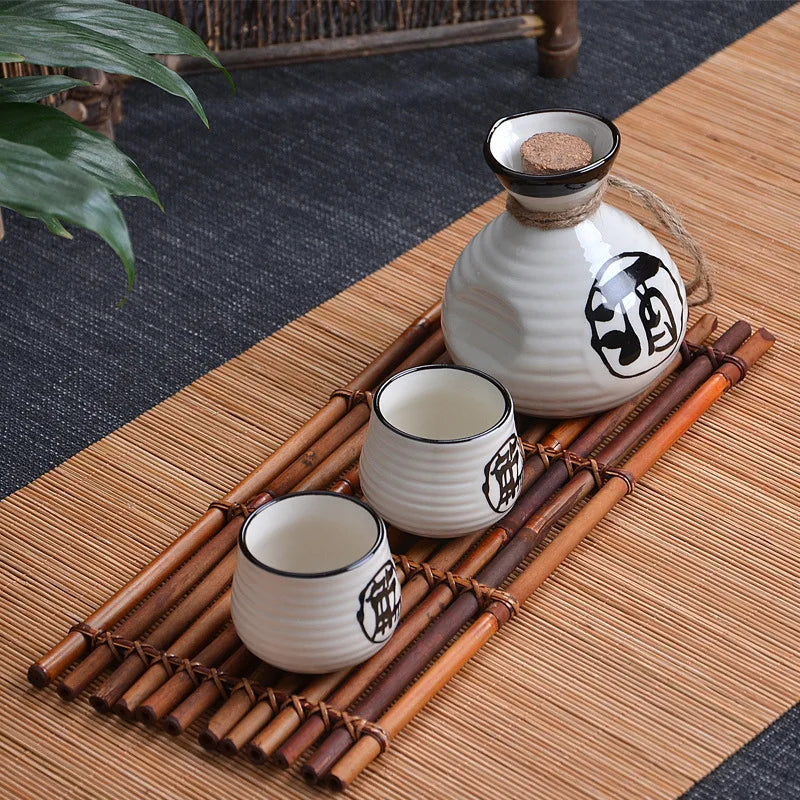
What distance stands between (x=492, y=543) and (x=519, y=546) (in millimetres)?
20

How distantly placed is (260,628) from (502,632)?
0.62ft

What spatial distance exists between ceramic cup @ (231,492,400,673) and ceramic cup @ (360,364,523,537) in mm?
62

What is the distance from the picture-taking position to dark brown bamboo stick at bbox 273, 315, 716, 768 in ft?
2.77

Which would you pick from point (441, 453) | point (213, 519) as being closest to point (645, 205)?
point (441, 453)

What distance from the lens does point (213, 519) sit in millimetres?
1006

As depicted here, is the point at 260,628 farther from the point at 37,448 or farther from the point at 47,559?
the point at 37,448

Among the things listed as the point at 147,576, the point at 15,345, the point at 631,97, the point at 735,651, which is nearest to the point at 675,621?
the point at 735,651

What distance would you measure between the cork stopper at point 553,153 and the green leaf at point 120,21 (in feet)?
0.82

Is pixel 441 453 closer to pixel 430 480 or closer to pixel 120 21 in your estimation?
pixel 430 480

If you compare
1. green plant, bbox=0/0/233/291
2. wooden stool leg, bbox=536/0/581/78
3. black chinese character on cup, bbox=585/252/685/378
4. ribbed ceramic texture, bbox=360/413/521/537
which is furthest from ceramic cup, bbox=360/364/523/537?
wooden stool leg, bbox=536/0/581/78

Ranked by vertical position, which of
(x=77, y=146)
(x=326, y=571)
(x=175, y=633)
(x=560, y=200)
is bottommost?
(x=175, y=633)

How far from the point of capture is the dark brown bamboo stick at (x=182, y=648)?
0.87m

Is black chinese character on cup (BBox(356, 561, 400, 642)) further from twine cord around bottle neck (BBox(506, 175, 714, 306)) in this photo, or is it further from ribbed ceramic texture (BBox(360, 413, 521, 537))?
twine cord around bottle neck (BBox(506, 175, 714, 306))

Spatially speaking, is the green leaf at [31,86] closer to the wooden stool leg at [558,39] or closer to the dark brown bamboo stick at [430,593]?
the dark brown bamboo stick at [430,593]
